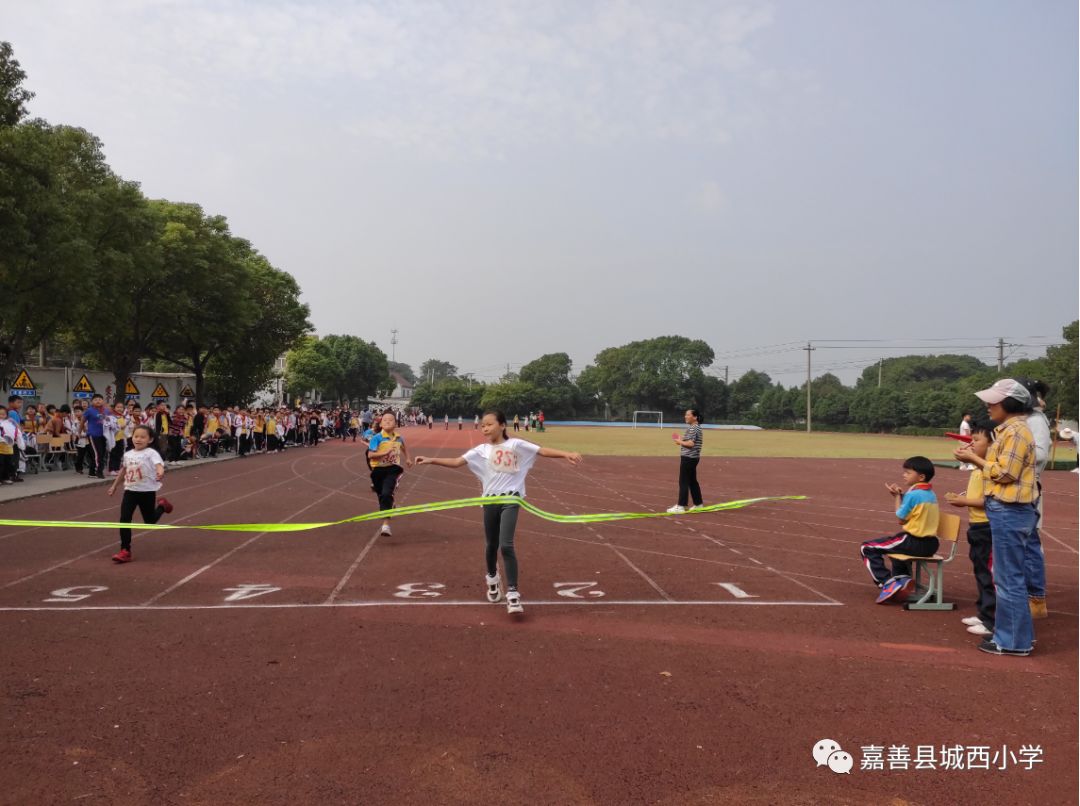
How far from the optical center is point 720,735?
4160mm

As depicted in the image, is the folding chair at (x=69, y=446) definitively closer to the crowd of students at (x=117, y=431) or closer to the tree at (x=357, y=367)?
the crowd of students at (x=117, y=431)

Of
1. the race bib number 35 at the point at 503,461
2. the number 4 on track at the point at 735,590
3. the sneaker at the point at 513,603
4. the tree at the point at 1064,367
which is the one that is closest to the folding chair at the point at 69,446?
the race bib number 35 at the point at 503,461

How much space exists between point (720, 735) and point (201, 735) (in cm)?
286

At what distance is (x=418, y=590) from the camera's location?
24.2ft

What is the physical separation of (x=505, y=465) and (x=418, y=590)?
1.68 meters

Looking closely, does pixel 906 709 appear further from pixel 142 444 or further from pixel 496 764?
pixel 142 444

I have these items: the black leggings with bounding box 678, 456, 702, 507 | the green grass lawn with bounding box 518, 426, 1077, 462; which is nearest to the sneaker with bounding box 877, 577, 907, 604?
the black leggings with bounding box 678, 456, 702, 507

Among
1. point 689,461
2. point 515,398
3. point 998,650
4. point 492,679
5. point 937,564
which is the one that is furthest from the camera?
point 515,398

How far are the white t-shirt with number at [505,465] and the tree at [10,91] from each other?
17.1 metres

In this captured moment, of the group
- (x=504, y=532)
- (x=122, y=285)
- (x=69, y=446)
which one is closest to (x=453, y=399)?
(x=122, y=285)

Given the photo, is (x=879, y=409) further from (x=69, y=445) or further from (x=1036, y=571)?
(x=1036, y=571)

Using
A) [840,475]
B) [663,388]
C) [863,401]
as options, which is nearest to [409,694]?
[840,475]

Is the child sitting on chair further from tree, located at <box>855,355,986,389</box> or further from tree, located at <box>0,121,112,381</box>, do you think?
tree, located at <box>855,355,986,389</box>

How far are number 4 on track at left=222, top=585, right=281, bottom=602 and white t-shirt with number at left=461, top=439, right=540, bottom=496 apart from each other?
243 centimetres
